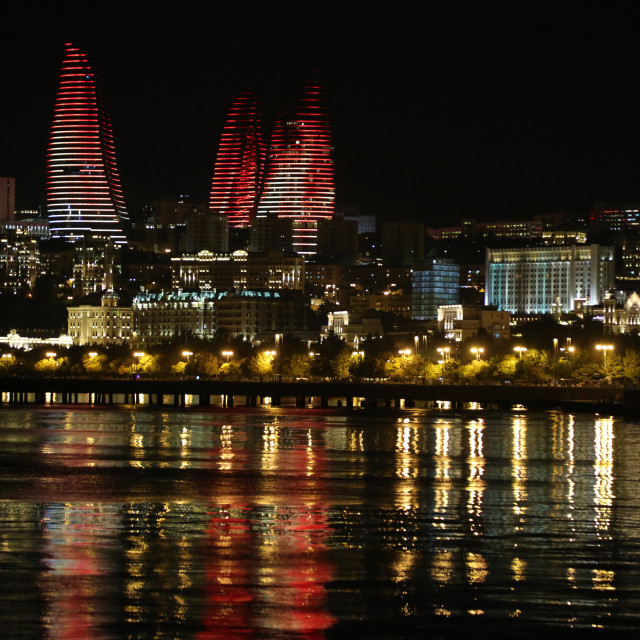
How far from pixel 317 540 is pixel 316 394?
88.8m

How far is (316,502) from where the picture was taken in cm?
4934

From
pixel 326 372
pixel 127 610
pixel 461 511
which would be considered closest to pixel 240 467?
pixel 461 511

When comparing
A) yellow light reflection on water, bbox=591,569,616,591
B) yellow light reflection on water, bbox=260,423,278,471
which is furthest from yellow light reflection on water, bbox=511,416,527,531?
yellow light reflection on water, bbox=260,423,278,471

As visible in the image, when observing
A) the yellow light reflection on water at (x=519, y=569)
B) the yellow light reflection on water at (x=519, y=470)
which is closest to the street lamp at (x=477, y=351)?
the yellow light reflection on water at (x=519, y=470)

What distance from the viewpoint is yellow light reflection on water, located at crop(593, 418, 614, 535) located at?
45.8 metres

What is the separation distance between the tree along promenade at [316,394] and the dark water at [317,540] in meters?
45.8

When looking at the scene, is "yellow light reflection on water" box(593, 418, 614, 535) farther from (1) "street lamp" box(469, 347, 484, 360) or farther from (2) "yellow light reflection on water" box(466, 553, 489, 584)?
(1) "street lamp" box(469, 347, 484, 360)

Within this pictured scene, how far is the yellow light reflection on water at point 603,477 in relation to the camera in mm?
45781

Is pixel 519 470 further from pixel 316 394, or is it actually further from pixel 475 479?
pixel 316 394

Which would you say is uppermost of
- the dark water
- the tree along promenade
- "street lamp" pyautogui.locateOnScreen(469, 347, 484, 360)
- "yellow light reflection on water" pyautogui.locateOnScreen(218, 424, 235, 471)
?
"street lamp" pyautogui.locateOnScreen(469, 347, 484, 360)

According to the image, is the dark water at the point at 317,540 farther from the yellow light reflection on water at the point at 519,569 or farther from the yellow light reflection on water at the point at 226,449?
the yellow light reflection on water at the point at 226,449

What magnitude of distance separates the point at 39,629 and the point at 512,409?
9248cm

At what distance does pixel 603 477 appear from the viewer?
58.5 metres

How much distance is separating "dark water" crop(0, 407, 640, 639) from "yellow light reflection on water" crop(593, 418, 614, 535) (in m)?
0.14
